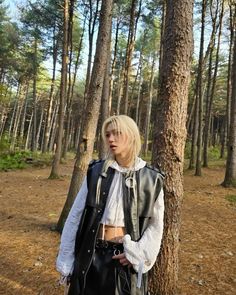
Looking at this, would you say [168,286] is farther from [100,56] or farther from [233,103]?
[233,103]

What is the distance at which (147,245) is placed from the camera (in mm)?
2084

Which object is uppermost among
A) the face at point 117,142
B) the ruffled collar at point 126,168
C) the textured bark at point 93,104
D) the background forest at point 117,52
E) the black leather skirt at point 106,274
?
the background forest at point 117,52

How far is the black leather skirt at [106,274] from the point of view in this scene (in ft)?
6.73

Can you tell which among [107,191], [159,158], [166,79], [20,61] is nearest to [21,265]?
[159,158]

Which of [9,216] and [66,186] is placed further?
[66,186]

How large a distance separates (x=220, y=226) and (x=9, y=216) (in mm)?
5074

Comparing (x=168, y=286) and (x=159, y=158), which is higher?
(x=159, y=158)

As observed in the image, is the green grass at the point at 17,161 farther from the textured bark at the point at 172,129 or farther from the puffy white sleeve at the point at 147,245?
the puffy white sleeve at the point at 147,245

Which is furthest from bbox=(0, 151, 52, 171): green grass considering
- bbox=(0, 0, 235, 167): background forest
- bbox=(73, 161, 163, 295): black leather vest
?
bbox=(73, 161, 163, 295): black leather vest

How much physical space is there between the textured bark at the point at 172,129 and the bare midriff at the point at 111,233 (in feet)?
3.80

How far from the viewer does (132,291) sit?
205cm

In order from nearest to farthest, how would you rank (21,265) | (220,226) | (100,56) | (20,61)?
(21,265), (100,56), (220,226), (20,61)

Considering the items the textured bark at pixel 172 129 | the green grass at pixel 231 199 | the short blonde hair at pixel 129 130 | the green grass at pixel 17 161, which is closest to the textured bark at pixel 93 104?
the textured bark at pixel 172 129

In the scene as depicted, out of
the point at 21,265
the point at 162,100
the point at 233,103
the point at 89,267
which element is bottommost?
the point at 21,265
